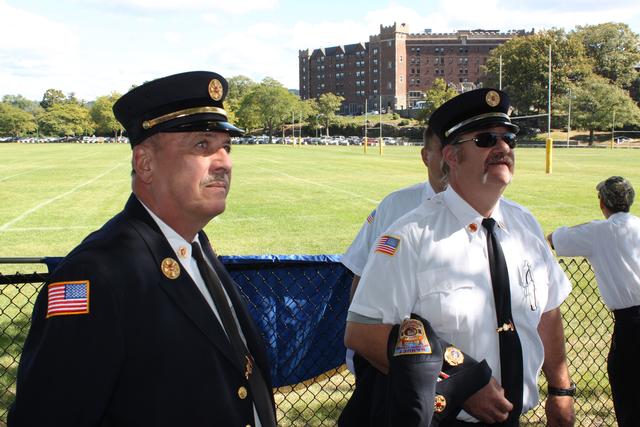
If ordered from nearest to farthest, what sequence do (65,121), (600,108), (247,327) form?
(247,327) → (600,108) → (65,121)

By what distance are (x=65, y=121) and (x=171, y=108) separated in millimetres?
169828

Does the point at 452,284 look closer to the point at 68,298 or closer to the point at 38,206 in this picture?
the point at 68,298

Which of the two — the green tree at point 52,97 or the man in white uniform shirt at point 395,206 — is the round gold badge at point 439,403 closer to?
the man in white uniform shirt at point 395,206

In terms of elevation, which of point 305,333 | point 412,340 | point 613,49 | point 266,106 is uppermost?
point 613,49

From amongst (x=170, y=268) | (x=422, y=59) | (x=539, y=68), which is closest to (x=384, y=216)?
(x=170, y=268)

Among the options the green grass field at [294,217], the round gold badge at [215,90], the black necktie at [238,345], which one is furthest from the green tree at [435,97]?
the black necktie at [238,345]

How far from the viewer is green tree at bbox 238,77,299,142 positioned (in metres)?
134

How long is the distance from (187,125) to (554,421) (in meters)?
2.33

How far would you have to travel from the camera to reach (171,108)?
2293 mm

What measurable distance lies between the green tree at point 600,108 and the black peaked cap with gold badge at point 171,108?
304 feet

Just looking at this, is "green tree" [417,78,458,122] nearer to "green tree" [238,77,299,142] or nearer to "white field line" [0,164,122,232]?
"green tree" [238,77,299,142]

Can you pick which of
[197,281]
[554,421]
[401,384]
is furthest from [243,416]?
[554,421]

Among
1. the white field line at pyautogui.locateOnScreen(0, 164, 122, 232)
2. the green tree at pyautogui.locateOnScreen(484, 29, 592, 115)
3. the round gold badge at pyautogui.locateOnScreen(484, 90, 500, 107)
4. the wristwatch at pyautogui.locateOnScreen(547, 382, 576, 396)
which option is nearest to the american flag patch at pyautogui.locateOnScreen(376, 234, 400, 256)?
the round gold badge at pyautogui.locateOnScreen(484, 90, 500, 107)

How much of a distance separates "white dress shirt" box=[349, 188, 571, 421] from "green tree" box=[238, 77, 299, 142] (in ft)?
432
